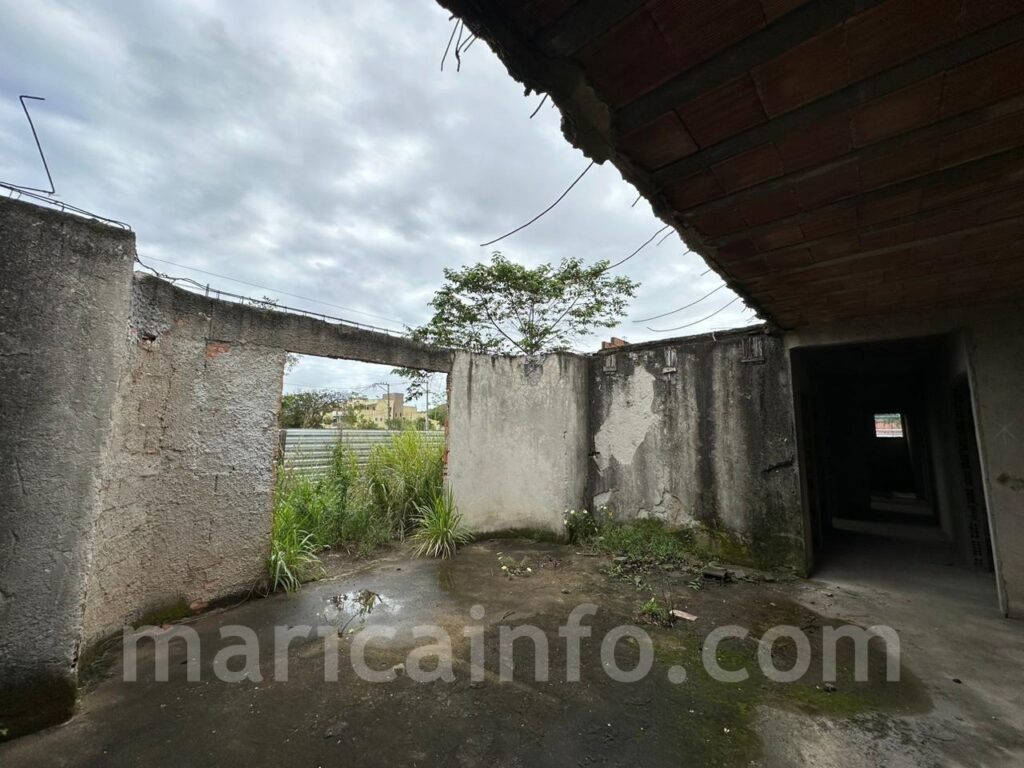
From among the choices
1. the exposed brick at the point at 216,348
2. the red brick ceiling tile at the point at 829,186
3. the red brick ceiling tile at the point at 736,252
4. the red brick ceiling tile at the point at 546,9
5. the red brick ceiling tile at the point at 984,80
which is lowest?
the exposed brick at the point at 216,348

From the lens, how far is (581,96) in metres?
1.30

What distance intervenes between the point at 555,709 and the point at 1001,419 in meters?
4.04

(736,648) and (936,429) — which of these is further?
(936,429)

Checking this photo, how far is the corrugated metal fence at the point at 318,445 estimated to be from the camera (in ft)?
17.6

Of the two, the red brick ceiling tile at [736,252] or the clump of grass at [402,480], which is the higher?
the red brick ceiling tile at [736,252]

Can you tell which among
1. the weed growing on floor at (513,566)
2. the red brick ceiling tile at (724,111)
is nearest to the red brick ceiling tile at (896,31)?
the red brick ceiling tile at (724,111)

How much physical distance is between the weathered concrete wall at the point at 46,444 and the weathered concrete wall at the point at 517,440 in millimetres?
3230

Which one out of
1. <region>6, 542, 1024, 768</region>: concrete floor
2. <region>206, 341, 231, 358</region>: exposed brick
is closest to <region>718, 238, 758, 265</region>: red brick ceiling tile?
<region>6, 542, 1024, 768</region>: concrete floor

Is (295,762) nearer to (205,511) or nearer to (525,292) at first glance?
(205,511)

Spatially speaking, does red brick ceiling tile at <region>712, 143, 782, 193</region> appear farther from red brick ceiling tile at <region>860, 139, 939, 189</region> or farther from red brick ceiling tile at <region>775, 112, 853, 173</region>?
red brick ceiling tile at <region>860, 139, 939, 189</region>

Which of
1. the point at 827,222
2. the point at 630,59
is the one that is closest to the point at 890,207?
Answer: the point at 827,222

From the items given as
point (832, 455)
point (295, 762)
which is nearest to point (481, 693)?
point (295, 762)

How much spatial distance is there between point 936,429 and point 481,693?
7.66 metres

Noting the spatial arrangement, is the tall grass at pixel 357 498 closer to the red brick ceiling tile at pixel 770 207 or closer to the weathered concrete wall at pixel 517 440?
the weathered concrete wall at pixel 517 440
